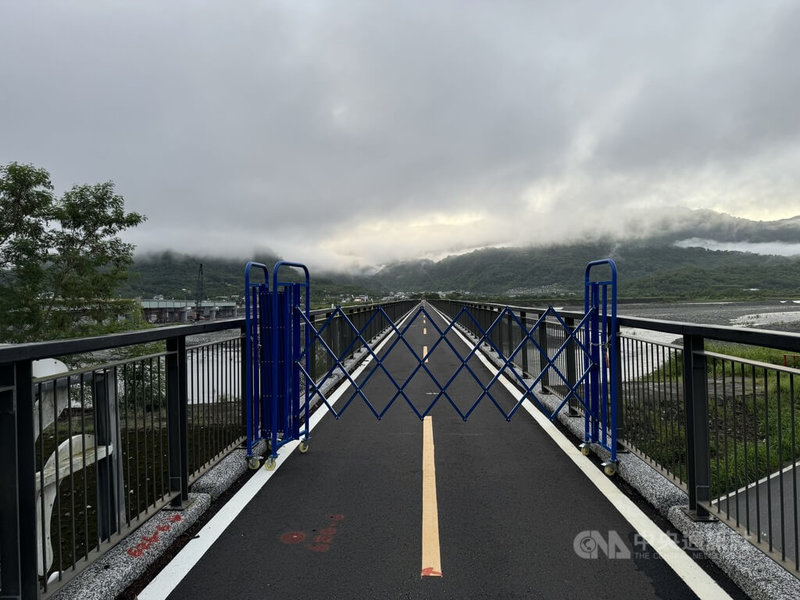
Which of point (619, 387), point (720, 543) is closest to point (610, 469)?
point (619, 387)

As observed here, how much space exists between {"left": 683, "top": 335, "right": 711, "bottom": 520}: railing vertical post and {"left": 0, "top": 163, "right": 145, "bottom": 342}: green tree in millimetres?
25329

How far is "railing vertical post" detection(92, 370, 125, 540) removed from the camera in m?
3.28

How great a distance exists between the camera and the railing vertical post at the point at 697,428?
3.70 meters

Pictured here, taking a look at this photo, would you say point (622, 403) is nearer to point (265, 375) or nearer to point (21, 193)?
point (265, 375)

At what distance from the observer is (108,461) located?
11.2 feet

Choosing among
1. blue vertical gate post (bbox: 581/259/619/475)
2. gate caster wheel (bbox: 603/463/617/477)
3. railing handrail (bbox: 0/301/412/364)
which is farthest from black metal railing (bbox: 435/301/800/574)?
railing handrail (bbox: 0/301/412/364)

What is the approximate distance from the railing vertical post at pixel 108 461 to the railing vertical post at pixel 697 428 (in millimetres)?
3977

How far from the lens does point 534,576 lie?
124 inches

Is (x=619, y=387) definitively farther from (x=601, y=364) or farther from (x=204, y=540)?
(x=204, y=540)

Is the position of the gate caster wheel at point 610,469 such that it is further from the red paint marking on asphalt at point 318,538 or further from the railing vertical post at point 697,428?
the red paint marking on asphalt at point 318,538

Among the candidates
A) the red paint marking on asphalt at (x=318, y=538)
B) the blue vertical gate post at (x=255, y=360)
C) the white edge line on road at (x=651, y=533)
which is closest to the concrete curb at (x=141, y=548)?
the blue vertical gate post at (x=255, y=360)

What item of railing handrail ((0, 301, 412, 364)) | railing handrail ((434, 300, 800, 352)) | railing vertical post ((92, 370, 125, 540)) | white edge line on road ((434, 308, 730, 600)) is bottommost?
white edge line on road ((434, 308, 730, 600))

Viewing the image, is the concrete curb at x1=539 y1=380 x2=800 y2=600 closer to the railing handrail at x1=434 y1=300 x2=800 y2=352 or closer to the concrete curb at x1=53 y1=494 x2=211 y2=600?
the railing handrail at x1=434 y1=300 x2=800 y2=352

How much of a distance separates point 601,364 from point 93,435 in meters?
4.55
